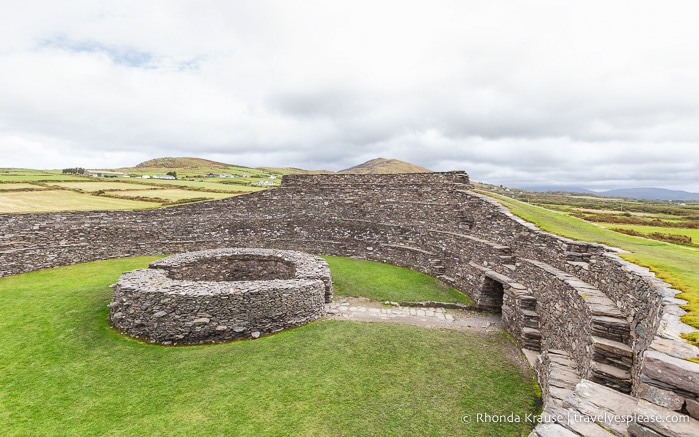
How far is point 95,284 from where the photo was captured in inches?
642

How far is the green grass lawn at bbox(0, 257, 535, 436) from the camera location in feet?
25.6

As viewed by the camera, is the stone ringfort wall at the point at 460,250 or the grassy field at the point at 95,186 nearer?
the stone ringfort wall at the point at 460,250

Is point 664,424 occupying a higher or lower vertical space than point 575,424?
higher

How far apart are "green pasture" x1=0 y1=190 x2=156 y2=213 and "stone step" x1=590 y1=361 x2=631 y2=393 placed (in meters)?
29.5

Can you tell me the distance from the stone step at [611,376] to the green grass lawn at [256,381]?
2.03 m

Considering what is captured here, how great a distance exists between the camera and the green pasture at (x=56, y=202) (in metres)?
22.8

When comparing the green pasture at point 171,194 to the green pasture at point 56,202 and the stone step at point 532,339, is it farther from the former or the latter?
the stone step at point 532,339

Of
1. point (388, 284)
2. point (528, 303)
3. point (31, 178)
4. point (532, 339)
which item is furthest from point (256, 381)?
point (31, 178)

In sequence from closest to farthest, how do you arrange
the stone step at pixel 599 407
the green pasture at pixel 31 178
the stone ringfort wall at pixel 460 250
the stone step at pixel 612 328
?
1. the stone step at pixel 599 407
2. the stone ringfort wall at pixel 460 250
3. the stone step at pixel 612 328
4. the green pasture at pixel 31 178

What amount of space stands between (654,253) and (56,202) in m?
35.9

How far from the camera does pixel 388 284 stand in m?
18.7

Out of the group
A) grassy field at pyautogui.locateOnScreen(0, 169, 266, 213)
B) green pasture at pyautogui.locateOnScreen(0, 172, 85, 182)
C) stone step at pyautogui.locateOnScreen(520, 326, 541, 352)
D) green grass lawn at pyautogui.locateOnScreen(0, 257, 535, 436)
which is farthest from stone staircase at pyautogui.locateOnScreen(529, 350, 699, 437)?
green pasture at pyautogui.locateOnScreen(0, 172, 85, 182)

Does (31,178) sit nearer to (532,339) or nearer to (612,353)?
(532,339)

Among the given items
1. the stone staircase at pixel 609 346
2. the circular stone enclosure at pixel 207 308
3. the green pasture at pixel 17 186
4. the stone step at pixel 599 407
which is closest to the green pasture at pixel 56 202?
the green pasture at pixel 17 186
